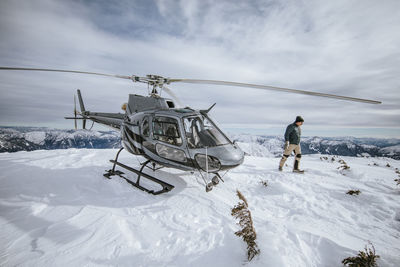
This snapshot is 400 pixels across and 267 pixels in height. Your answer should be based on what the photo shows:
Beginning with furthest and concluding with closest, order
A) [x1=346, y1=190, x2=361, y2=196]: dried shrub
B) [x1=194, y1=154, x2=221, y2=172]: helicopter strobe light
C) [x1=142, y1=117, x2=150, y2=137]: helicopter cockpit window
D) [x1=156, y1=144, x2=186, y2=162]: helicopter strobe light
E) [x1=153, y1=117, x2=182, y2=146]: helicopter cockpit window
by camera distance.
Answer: [x1=142, y1=117, x2=150, y2=137]: helicopter cockpit window
[x1=153, y1=117, x2=182, y2=146]: helicopter cockpit window
[x1=156, y1=144, x2=186, y2=162]: helicopter strobe light
[x1=346, y1=190, x2=361, y2=196]: dried shrub
[x1=194, y1=154, x2=221, y2=172]: helicopter strobe light

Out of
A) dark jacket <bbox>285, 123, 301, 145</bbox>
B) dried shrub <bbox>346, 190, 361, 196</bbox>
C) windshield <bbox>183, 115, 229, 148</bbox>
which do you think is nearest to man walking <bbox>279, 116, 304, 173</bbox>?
dark jacket <bbox>285, 123, 301, 145</bbox>

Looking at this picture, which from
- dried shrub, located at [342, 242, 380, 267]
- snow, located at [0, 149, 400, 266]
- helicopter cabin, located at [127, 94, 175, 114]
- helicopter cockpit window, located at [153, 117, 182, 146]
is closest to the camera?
dried shrub, located at [342, 242, 380, 267]

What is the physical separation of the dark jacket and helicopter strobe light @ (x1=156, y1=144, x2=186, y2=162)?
16.4ft

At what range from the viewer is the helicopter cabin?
586cm

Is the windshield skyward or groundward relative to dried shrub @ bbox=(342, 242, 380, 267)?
skyward

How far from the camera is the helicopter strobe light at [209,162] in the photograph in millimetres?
4176

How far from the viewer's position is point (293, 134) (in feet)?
23.0

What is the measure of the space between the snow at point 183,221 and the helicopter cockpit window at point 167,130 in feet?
5.04

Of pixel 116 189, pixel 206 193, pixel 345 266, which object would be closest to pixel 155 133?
pixel 116 189

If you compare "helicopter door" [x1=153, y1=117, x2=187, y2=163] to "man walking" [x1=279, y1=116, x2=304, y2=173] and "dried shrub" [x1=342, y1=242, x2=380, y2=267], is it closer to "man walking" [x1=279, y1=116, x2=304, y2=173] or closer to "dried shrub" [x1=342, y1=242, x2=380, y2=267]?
"dried shrub" [x1=342, y1=242, x2=380, y2=267]

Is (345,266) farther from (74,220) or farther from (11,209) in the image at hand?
(11,209)

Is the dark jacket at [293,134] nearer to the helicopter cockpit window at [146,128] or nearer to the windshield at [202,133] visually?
the windshield at [202,133]

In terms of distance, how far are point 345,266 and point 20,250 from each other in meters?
4.67

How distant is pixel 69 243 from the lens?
2.55 meters
